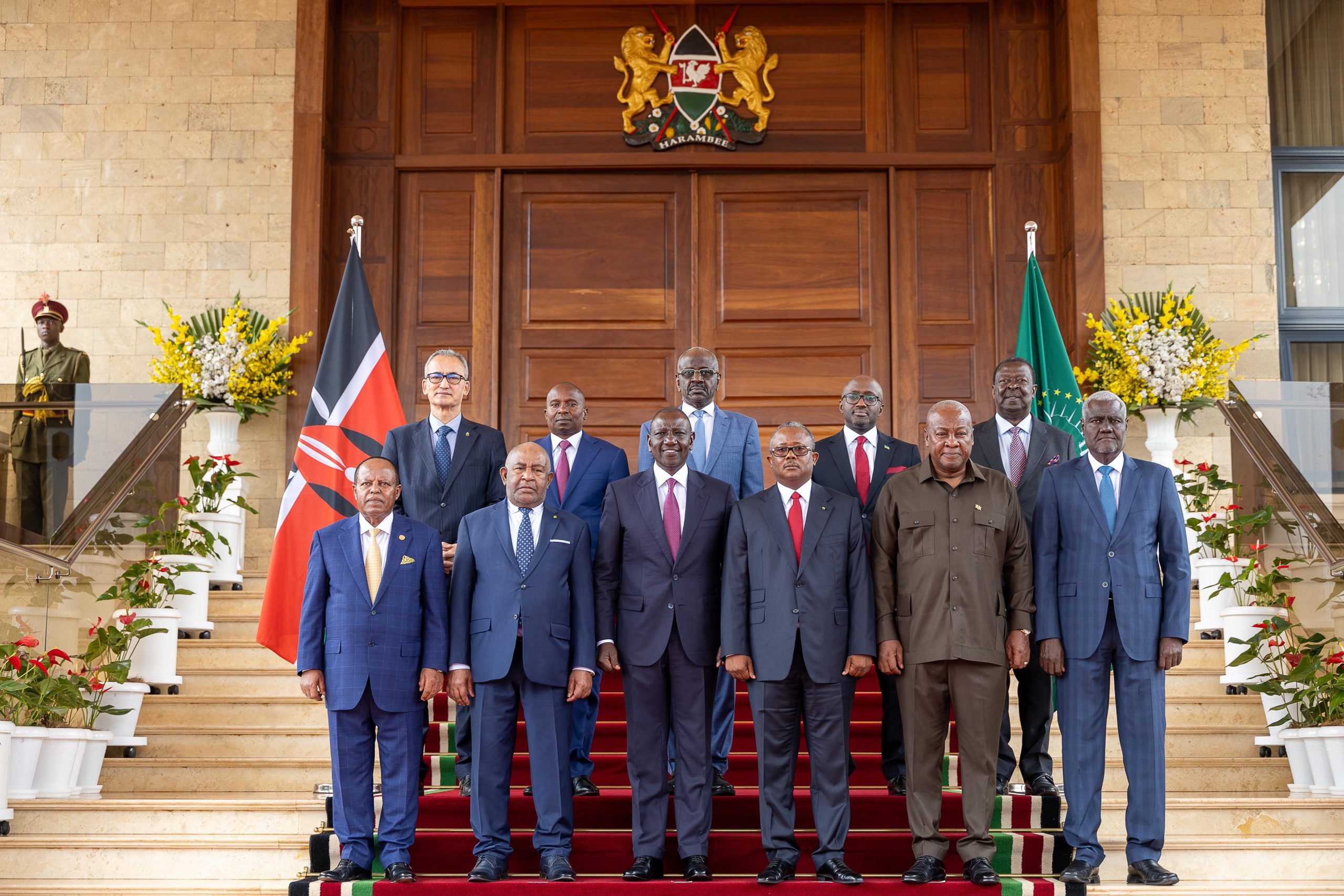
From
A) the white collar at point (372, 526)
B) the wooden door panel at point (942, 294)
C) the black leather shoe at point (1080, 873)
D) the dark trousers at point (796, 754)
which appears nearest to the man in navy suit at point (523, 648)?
the white collar at point (372, 526)

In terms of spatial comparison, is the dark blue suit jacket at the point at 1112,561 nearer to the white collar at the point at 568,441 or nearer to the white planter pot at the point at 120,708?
the white collar at the point at 568,441

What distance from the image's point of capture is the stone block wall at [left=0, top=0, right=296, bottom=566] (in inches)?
344

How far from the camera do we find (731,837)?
5180mm

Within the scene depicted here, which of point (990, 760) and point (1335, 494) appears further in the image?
point (1335, 494)

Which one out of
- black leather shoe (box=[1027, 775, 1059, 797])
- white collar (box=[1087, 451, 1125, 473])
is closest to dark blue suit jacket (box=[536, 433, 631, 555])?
white collar (box=[1087, 451, 1125, 473])

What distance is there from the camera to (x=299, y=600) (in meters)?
6.27

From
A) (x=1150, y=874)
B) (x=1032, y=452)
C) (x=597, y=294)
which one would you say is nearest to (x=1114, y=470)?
(x=1032, y=452)

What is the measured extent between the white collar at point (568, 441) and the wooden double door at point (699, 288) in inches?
126

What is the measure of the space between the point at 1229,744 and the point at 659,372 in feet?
13.4

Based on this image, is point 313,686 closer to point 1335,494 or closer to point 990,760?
point 990,760

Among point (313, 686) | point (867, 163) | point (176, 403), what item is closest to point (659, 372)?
point (867, 163)

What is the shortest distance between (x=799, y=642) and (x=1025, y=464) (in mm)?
1314

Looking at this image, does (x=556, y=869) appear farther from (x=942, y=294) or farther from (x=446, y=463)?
(x=942, y=294)

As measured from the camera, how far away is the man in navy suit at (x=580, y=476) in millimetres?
5535
